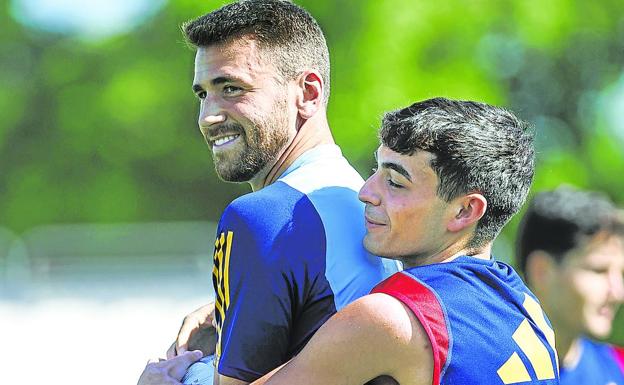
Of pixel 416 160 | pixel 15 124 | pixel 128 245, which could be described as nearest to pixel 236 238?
pixel 416 160

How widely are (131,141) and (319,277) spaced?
12783mm

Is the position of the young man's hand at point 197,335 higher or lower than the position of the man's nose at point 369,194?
lower

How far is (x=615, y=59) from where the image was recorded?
13.7 meters

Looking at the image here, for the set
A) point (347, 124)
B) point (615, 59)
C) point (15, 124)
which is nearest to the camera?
point (347, 124)

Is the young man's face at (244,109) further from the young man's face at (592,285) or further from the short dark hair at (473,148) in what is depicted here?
the young man's face at (592,285)

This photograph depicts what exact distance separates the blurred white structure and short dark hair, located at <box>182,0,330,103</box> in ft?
22.1

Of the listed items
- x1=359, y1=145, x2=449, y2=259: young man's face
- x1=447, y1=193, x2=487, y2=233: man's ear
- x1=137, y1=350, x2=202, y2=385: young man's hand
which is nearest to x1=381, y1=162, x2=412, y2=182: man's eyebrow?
x1=359, y1=145, x2=449, y2=259: young man's face

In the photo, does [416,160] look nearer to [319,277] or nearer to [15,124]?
[319,277]

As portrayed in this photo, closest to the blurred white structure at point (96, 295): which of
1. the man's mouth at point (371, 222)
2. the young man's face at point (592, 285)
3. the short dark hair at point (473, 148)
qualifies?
the young man's face at point (592, 285)

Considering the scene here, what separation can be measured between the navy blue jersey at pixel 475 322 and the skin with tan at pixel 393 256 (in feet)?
0.14

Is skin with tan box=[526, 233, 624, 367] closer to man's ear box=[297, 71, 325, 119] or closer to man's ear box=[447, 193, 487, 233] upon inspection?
man's ear box=[297, 71, 325, 119]

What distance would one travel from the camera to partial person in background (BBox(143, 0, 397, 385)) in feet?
10.7

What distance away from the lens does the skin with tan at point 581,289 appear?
5652mm

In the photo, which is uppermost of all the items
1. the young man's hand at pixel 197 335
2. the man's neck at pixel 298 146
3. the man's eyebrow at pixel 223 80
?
the man's eyebrow at pixel 223 80
